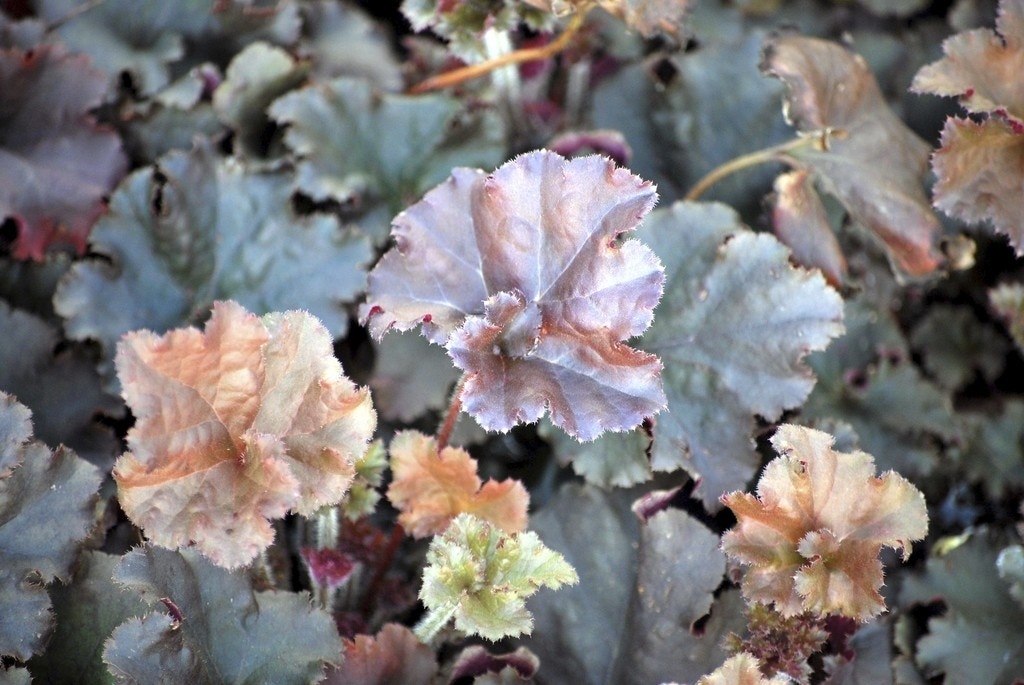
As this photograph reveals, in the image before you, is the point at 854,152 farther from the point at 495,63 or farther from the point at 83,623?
the point at 83,623

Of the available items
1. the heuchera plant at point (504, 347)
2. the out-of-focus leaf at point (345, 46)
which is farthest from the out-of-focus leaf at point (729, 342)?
the out-of-focus leaf at point (345, 46)

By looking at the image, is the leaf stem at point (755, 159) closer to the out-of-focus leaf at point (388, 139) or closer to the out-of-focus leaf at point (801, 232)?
the out-of-focus leaf at point (801, 232)

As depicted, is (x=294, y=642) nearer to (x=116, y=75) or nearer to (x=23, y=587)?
(x=23, y=587)

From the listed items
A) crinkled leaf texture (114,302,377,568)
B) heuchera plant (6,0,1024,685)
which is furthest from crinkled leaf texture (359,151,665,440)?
crinkled leaf texture (114,302,377,568)

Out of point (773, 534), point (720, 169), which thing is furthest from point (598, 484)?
point (720, 169)

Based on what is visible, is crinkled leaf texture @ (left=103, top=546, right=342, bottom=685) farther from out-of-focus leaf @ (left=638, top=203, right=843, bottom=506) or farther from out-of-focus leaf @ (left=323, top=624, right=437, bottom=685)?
out-of-focus leaf @ (left=638, top=203, right=843, bottom=506)

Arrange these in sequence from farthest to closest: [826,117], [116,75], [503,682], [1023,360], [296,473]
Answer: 1. [1023,360]
2. [116,75]
3. [826,117]
4. [503,682]
5. [296,473]
